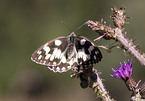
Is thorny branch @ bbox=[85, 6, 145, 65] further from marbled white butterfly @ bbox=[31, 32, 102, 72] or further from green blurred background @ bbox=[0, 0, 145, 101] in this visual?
green blurred background @ bbox=[0, 0, 145, 101]

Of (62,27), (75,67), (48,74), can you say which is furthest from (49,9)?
(75,67)

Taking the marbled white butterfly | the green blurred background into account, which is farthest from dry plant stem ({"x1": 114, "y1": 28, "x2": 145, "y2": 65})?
the green blurred background

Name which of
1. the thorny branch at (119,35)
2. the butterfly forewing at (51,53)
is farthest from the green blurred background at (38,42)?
the thorny branch at (119,35)

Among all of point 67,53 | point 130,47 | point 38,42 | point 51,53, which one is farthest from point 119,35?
point 38,42

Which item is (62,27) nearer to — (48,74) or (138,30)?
(48,74)

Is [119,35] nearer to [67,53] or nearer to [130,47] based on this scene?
[130,47]

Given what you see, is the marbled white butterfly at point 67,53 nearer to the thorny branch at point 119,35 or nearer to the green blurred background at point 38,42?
the thorny branch at point 119,35

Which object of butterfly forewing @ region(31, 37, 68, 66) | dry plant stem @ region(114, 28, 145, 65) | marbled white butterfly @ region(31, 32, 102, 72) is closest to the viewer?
dry plant stem @ region(114, 28, 145, 65)
